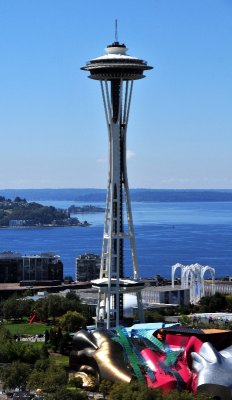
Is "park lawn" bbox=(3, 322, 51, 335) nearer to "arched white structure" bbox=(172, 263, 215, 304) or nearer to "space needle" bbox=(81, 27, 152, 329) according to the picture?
"space needle" bbox=(81, 27, 152, 329)

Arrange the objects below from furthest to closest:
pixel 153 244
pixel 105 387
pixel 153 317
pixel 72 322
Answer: pixel 153 244
pixel 153 317
pixel 72 322
pixel 105 387

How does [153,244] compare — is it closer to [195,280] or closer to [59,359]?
[195,280]

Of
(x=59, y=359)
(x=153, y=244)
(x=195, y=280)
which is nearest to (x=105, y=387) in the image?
(x=59, y=359)

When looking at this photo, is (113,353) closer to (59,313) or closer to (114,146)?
(114,146)

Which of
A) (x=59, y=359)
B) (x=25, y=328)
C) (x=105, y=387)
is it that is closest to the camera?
(x=105, y=387)

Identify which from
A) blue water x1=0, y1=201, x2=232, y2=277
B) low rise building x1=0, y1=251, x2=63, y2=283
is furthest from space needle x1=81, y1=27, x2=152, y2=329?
blue water x1=0, y1=201, x2=232, y2=277

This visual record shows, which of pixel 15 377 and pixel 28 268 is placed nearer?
pixel 15 377
